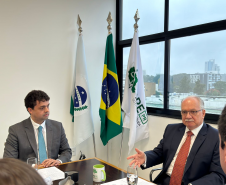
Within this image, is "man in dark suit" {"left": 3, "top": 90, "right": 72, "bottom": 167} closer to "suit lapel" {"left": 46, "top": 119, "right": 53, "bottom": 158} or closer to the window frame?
"suit lapel" {"left": 46, "top": 119, "right": 53, "bottom": 158}

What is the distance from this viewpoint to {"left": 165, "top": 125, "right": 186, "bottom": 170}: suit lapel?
2.25 meters

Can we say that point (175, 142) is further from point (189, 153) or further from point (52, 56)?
point (52, 56)

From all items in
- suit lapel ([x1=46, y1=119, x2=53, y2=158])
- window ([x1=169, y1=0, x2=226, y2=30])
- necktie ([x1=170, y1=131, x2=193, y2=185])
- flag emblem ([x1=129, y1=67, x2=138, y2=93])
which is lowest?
necktie ([x1=170, y1=131, x2=193, y2=185])

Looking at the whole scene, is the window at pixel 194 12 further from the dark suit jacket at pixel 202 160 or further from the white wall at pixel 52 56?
the dark suit jacket at pixel 202 160

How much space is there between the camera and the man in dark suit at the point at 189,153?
A: 2.01 metres

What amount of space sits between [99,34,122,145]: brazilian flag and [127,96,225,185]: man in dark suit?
3.97 feet

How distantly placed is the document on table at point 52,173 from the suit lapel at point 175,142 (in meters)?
1.03

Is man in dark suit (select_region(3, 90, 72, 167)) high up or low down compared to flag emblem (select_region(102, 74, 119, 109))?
down

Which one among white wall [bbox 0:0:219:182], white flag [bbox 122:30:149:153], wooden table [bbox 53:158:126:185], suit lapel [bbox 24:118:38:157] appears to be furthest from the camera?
white flag [bbox 122:30:149:153]

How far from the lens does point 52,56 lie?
3453 millimetres

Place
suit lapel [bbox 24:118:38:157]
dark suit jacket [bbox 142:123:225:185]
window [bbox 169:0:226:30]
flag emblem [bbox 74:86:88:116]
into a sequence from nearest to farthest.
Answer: dark suit jacket [bbox 142:123:225:185] → suit lapel [bbox 24:118:38:157] → window [bbox 169:0:226:30] → flag emblem [bbox 74:86:88:116]

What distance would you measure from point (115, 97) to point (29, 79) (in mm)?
1290

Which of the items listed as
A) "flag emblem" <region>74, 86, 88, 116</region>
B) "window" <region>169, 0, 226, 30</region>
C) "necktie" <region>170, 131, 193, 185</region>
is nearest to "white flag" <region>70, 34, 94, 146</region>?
"flag emblem" <region>74, 86, 88, 116</region>

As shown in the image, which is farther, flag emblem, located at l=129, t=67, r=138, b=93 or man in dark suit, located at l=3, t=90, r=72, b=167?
flag emblem, located at l=129, t=67, r=138, b=93
